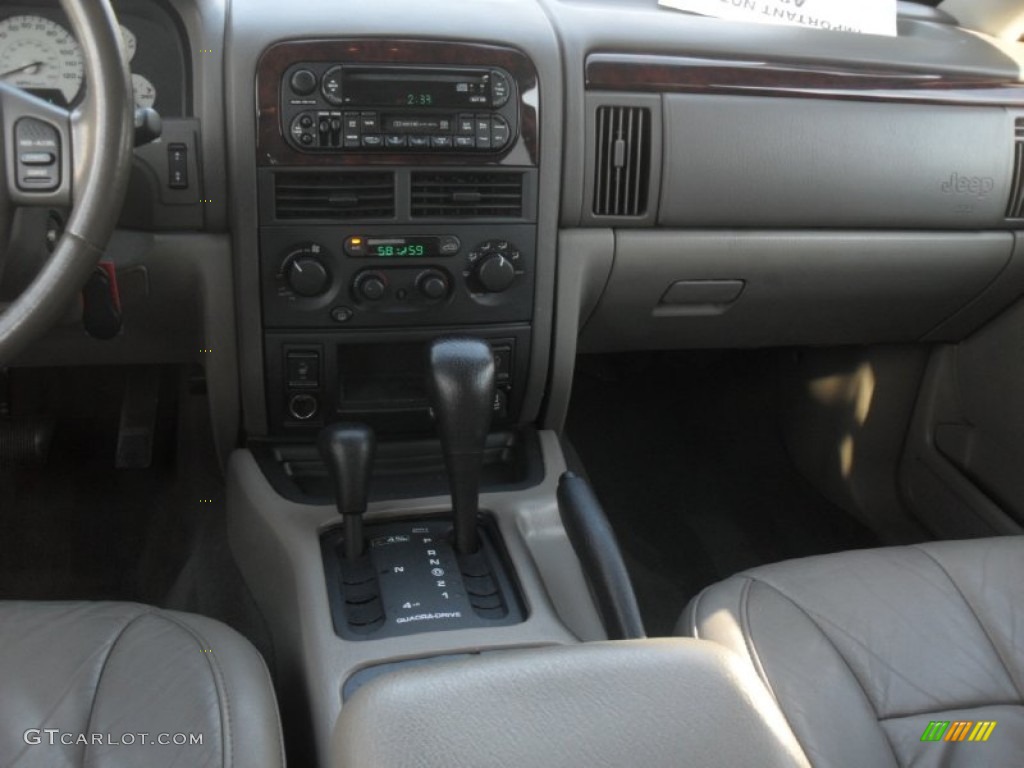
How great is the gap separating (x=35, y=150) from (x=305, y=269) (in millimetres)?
451

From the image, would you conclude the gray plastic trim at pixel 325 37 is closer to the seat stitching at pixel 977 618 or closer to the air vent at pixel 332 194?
the air vent at pixel 332 194

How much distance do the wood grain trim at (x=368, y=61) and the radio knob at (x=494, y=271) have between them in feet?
0.46

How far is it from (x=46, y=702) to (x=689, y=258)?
1115 mm

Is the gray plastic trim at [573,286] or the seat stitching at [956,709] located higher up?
the gray plastic trim at [573,286]

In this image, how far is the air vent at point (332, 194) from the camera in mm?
1507

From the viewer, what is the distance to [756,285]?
1812 millimetres

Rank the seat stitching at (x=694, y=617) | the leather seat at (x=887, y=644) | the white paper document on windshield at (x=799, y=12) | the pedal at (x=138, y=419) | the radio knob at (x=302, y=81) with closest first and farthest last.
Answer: the leather seat at (x=887, y=644), the seat stitching at (x=694, y=617), the radio knob at (x=302, y=81), the white paper document on windshield at (x=799, y=12), the pedal at (x=138, y=419)

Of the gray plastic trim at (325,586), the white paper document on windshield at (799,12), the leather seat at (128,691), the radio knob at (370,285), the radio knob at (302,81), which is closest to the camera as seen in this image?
the leather seat at (128,691)

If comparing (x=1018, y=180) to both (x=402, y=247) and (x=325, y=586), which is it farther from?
(x=325, y=586)

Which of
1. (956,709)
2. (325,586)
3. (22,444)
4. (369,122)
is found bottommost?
(22,444)

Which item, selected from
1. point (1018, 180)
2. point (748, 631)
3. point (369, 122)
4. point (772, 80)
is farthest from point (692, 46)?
point (748, 631)

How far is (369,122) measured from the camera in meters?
1.48

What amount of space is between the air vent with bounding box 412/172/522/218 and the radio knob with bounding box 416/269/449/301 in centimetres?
9

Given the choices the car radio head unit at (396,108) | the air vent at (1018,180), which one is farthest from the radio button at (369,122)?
the air vent at (1018,180)
